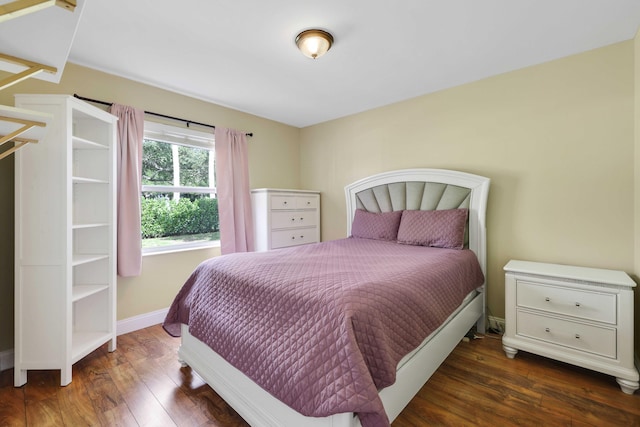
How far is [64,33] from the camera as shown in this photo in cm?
77

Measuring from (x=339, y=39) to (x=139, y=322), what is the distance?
2934mm

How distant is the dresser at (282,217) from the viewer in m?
3.33

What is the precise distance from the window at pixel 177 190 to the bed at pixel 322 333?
1287mm

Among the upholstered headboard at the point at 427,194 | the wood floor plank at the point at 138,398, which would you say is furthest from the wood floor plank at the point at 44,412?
the upholstered headboard at the point at 427,194

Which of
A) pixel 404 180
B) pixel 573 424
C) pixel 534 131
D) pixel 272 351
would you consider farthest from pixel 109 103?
pixel 573 424

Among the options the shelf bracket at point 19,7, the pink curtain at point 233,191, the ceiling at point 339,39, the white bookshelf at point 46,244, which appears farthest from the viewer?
the pink curtain at point 233,191

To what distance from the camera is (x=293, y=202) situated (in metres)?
3.58

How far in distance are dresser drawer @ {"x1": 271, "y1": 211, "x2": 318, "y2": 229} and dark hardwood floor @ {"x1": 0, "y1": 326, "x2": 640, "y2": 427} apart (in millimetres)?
1717

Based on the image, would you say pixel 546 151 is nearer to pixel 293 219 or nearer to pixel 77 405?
pixel 293 219

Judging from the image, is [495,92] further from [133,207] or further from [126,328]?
[126,328]

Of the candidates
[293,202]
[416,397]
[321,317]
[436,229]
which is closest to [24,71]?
[321,317]

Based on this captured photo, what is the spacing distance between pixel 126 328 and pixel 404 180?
3000 mm

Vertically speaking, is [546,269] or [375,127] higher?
[375,127]

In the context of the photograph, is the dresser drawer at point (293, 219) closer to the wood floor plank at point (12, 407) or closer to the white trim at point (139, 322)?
the white trim at point (139, 322)
